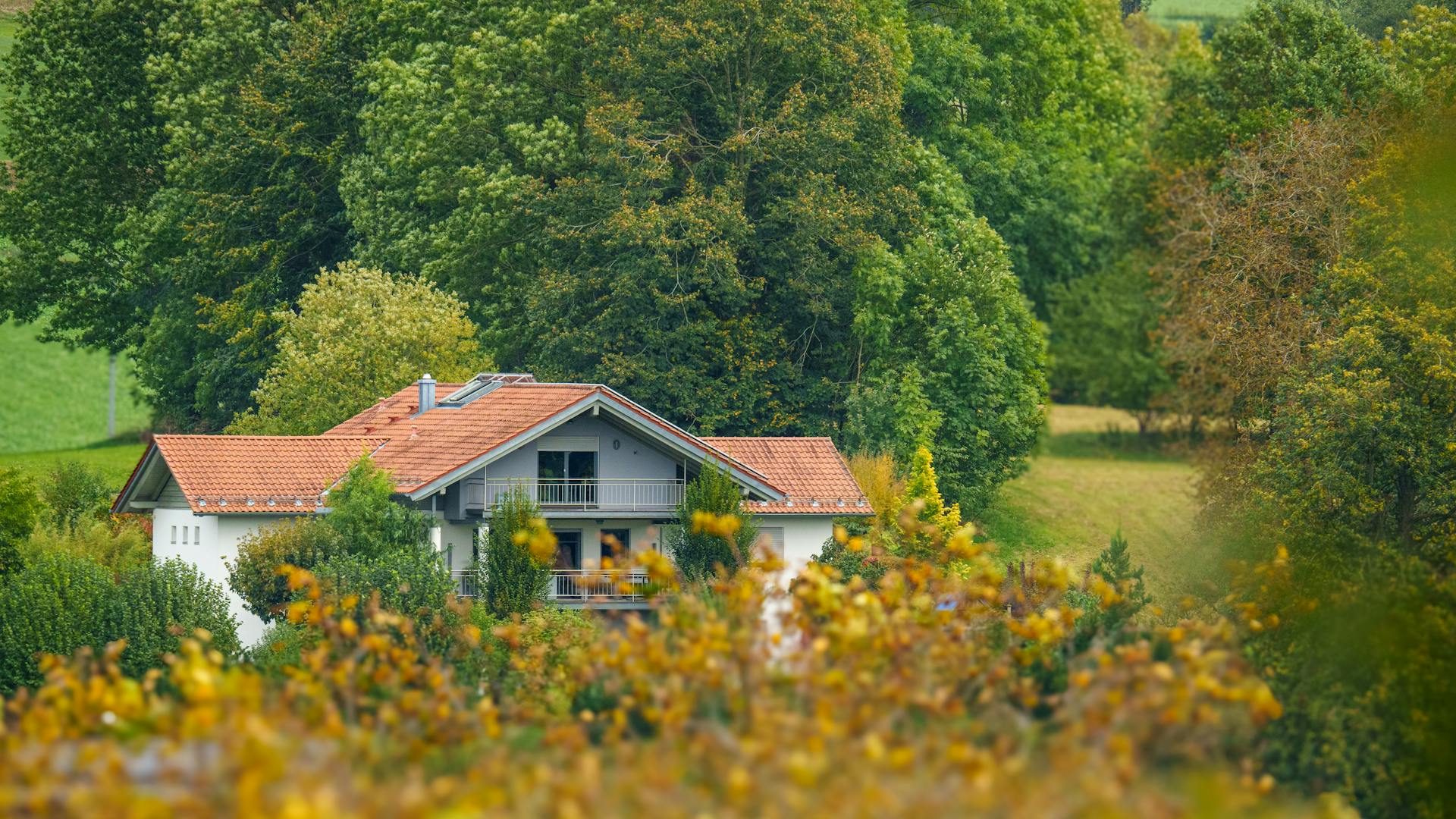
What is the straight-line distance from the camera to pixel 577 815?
11086 millimetres

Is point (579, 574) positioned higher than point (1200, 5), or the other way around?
point (1200, 5)

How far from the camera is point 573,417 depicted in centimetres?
4384

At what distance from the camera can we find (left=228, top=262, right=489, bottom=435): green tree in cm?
5191

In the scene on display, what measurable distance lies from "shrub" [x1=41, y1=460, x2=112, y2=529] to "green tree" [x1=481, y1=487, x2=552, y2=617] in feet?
42.6

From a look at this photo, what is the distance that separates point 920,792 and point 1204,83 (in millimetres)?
47839

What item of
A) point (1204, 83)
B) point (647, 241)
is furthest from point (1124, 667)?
point (1204, 83)

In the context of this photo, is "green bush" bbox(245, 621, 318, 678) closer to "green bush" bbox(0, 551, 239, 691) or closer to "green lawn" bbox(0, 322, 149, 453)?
"green bush" bbox(0, 551, 239, 691)

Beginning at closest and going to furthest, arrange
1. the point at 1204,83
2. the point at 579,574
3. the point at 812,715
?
the point at 812,715 → the point at 579,574 → the point at 1204,83

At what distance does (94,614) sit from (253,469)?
24.2ft

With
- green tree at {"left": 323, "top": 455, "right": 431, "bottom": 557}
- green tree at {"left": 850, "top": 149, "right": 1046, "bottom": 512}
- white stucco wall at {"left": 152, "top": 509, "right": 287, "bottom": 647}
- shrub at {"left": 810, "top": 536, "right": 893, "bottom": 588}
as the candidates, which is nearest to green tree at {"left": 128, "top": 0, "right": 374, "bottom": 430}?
white stucco wall at {"left": 152, "top": 509, "right": 287, "bottom": 647}

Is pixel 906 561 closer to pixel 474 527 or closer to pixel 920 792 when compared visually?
A: pixel 920 792

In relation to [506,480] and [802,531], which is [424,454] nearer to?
[506,480]

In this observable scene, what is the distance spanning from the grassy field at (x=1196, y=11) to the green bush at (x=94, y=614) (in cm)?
3729

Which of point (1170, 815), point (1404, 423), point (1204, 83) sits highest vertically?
point (1204, 83)
